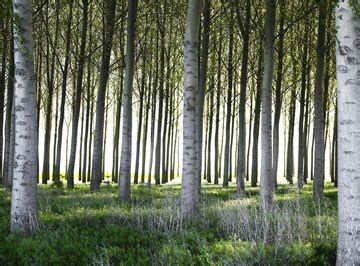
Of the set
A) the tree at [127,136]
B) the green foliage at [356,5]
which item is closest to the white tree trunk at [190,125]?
the tree at [127,136]

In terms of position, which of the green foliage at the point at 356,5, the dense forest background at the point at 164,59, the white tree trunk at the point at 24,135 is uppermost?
the dense forest background at the point at 164,59

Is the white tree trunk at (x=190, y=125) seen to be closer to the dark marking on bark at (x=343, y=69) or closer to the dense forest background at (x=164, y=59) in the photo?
the dense forest background at (x=164, y=59)

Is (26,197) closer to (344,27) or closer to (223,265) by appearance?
(223,265)

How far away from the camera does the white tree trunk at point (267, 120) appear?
10820 mm

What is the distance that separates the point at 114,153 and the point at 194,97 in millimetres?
18657

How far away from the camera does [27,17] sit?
7586 mm

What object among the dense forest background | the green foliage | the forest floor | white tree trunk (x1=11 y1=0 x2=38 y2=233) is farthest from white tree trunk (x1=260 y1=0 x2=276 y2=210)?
the green foliage

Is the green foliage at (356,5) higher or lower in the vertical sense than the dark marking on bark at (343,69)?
higher

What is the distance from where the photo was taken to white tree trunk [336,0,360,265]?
499 centimetres

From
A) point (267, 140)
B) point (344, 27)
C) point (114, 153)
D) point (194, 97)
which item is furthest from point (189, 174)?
point (114, 153)

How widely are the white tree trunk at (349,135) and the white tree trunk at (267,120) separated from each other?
5449 millimetres

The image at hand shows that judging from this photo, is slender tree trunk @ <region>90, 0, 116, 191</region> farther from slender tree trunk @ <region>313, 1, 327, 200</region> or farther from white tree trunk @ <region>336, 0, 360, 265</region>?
white tree trunk @ <region>336, 0, 360, 265</region>

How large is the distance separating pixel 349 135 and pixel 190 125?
453 centimetres

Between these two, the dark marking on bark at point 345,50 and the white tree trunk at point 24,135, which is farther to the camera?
the white tree trunk at point 24,135
